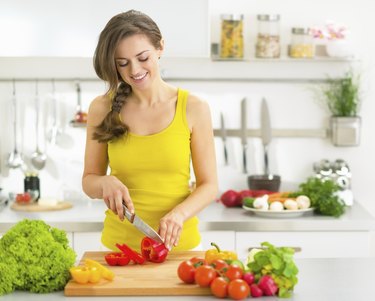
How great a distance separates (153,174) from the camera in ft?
9.55

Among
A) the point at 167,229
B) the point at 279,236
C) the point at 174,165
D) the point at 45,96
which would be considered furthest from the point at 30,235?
the point at 45,96

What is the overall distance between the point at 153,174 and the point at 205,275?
0.61 meters

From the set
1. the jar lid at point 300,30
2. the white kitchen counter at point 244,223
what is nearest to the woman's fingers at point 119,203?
the white kitchen counter at point 244,223

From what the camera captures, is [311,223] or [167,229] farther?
[311,223]

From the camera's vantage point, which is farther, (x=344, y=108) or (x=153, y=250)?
(x=344, y=108)

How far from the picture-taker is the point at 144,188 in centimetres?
292

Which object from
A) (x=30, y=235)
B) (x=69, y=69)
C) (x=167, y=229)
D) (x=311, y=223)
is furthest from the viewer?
(x=69, y=69)

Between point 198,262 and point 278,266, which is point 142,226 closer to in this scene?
point 198,262

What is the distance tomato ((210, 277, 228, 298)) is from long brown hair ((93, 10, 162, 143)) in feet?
2.39

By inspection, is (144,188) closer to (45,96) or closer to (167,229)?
(167,229)

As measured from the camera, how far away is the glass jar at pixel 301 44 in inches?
172

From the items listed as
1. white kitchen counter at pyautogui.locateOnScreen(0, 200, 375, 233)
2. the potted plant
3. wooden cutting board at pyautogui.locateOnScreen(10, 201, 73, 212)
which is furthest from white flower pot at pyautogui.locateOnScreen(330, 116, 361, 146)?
wooden cutting board at pyautogui.locateOnScreen(10, 201, 73, 212)

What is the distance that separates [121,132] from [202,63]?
1697 mm

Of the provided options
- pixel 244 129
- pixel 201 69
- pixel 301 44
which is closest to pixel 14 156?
pixel 201 69
